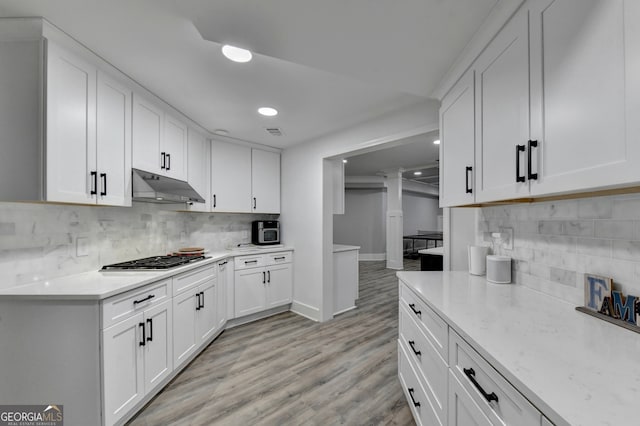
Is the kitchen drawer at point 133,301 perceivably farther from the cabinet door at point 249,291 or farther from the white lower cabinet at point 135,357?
the cabinet door at point 249,291

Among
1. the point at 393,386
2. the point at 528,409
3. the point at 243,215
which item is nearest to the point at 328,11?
the point at 528,409

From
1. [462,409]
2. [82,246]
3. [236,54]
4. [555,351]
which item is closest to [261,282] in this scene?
[82,246]

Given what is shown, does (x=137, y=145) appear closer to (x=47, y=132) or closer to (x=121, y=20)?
(x=47, y=132)

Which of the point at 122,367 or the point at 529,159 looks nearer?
the point at 529,159

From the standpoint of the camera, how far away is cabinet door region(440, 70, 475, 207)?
1498 mm

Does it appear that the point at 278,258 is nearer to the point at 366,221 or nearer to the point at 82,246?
the point at 82,246

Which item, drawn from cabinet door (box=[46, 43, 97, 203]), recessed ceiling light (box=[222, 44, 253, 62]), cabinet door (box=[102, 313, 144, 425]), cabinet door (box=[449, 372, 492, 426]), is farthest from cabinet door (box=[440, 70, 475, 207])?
cabinet door (box=[46, 43, 97, 203])

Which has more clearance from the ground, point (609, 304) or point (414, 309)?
point (609, 304)

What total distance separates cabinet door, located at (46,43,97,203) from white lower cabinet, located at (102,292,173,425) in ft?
2.97

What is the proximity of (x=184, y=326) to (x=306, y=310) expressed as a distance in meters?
1.66

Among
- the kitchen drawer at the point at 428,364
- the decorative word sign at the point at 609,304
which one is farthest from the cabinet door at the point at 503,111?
the kitchen drawer at the point at 428,364

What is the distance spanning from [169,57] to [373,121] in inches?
76.5

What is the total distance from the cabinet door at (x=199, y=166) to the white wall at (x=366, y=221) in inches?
214

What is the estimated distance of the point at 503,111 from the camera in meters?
1.21
